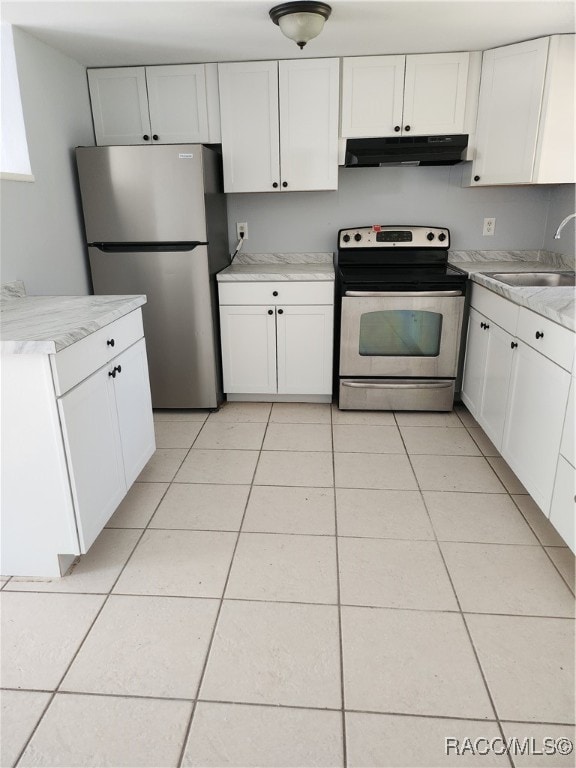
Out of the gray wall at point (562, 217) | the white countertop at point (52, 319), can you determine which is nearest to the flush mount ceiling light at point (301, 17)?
the white countertop at point (52, 319)

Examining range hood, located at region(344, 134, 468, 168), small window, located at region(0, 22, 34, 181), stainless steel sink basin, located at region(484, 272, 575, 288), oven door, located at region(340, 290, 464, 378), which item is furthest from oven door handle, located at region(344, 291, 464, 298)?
small window, located at region(0, 22, 34, 181)

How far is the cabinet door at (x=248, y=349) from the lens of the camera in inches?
121

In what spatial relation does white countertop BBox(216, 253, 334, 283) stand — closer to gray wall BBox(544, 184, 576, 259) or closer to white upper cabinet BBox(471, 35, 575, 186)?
white upper cabinet BBox(471, 35, 575, 186)

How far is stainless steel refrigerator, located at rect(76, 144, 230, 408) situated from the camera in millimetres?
2727

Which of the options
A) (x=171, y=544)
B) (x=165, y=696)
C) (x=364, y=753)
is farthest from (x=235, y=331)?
(x=364, y=753)

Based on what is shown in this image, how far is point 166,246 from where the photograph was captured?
2.87 meters

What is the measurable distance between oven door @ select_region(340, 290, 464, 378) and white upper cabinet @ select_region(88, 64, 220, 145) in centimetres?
135

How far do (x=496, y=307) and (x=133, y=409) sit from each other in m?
1.79

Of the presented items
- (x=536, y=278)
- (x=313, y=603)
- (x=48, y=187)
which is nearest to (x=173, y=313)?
(x=48, y=187)

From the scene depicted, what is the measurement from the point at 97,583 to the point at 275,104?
104 inches

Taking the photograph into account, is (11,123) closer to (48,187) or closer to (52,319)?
(48,187)

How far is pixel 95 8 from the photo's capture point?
2.12 m

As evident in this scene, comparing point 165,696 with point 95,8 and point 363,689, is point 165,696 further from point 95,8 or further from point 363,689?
point 95,8

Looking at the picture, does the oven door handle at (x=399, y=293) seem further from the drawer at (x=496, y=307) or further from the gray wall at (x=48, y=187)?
the gray wall at (x=48, y=187)
